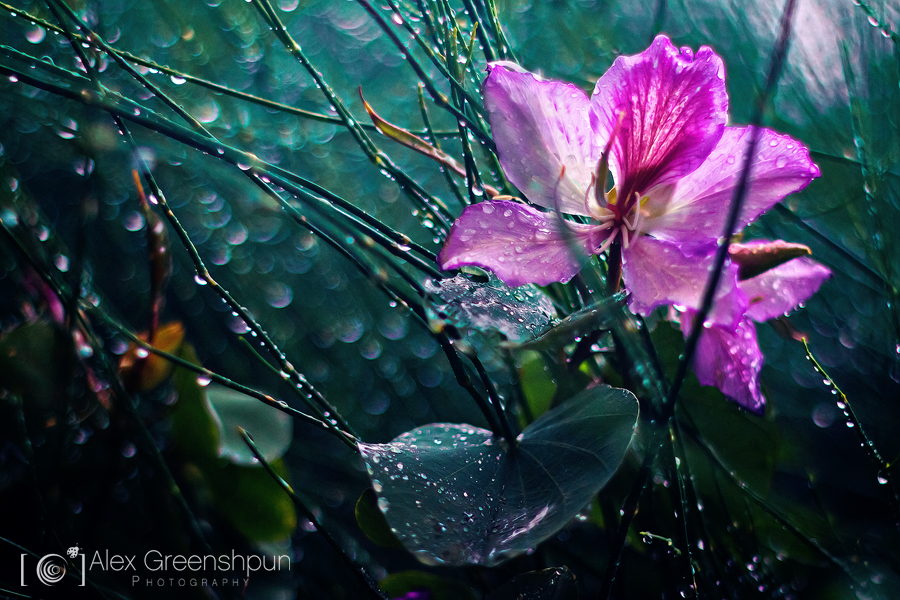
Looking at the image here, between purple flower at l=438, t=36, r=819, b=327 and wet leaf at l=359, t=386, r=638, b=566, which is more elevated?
purple flower at l=438, t=36, r=819, b=327

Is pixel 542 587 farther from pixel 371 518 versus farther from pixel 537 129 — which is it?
pixel 537 129

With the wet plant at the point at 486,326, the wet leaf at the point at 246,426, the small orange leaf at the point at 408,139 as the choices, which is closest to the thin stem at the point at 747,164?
the wet plant at the point at 486,326

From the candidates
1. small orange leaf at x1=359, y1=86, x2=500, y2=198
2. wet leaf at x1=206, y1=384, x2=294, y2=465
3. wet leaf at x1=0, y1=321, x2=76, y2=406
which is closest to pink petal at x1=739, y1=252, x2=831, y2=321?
small orange leaf at x1=359, y1=86, x2=500, y2=198

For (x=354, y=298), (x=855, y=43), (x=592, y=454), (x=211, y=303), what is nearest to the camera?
(x=592, y=454)

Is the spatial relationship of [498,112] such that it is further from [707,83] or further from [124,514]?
[124,514]

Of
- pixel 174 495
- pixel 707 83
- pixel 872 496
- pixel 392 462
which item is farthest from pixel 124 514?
pixel 872 496

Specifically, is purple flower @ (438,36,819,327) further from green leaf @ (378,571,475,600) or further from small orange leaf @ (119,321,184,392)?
small orange leaf @ (119,321,184,392)

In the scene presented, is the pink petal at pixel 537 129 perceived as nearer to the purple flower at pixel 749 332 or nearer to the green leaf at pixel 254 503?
the purple flower at pixel 749 332
